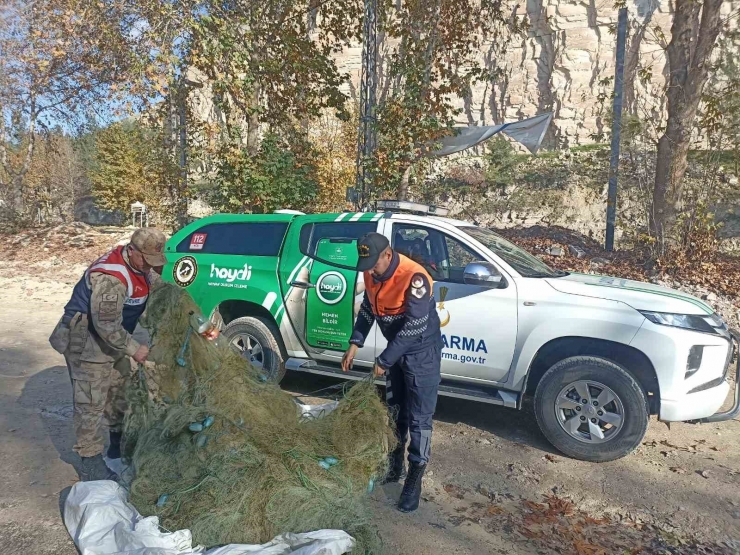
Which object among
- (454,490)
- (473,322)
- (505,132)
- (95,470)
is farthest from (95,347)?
(505,132)

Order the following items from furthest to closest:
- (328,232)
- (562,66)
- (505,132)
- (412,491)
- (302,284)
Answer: (562,66) → (505,132) → (328,232) → (302,284) → (412,491)

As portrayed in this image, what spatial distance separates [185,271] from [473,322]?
3318 millimetres

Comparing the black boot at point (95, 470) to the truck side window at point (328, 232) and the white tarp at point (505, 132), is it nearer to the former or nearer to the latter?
the truck side window at point (328, 232)

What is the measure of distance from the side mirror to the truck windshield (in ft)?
0.83

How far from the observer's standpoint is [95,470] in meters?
3.90

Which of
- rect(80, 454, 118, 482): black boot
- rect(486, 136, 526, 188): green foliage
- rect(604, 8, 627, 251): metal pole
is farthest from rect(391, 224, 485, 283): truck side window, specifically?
rect(486, 136, 526, 188): green foliage

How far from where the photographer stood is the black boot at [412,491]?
3576 mm

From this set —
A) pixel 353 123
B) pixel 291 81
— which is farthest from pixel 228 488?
pixel 353 123

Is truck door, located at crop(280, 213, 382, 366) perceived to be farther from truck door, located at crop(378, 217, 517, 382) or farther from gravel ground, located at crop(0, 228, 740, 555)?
gravel ground, located at crop(0, 228, 740, 555)

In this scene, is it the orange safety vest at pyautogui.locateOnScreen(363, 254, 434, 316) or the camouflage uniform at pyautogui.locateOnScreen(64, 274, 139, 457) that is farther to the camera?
the orange safety vest at pyautogui.locateOnScreen(363, 254, 434, 316)

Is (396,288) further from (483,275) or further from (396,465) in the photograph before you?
(396,465)

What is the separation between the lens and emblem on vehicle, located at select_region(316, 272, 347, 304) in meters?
5.20

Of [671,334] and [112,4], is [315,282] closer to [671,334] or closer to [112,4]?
[671,334]

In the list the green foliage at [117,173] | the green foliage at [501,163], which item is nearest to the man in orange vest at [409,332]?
the green foliage at [501,163]
